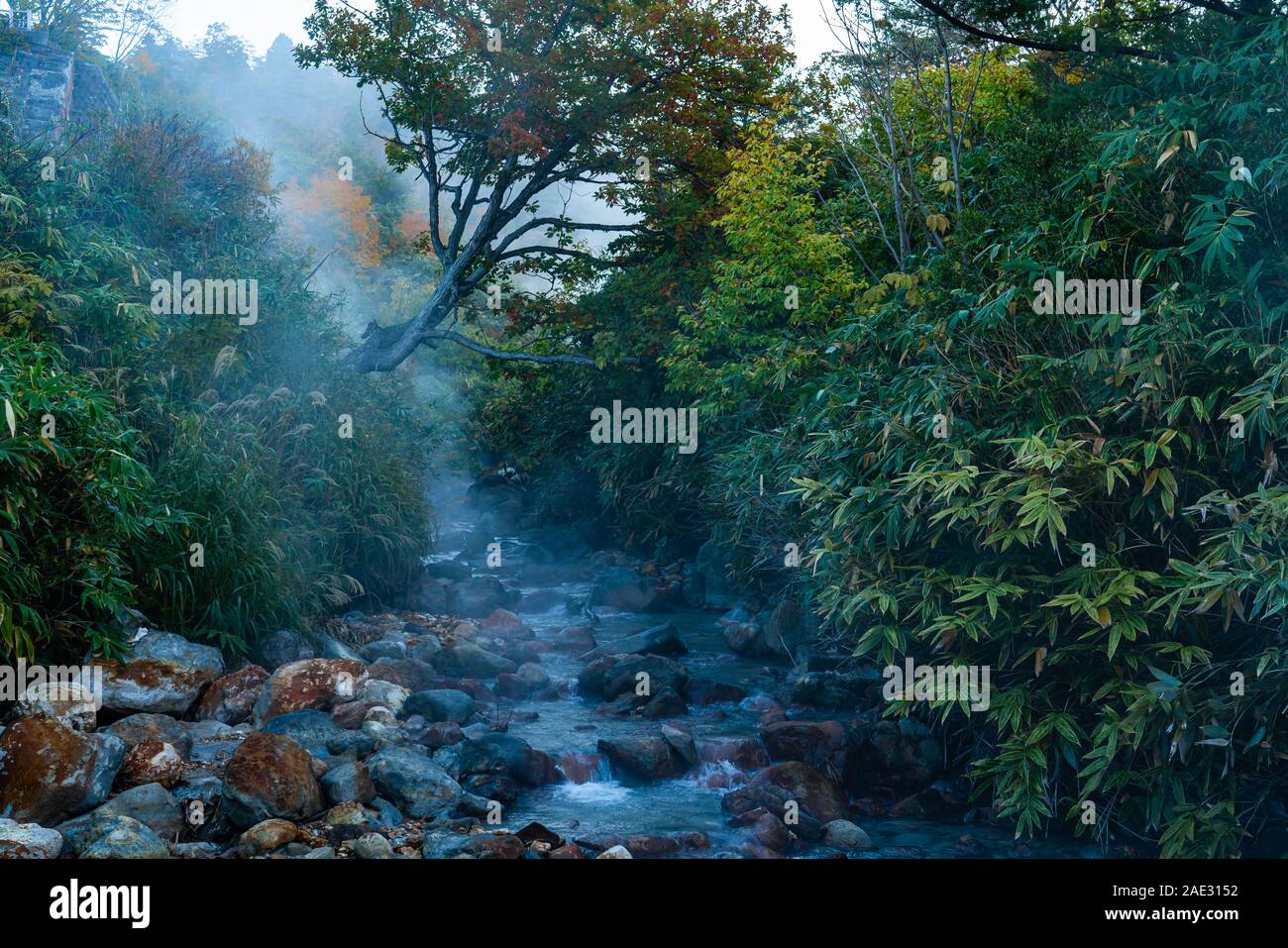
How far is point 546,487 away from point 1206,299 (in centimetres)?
1702

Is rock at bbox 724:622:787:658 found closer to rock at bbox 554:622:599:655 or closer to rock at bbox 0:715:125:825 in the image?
rock at bbox 554:622:599:655

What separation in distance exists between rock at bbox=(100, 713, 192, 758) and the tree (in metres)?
9.33

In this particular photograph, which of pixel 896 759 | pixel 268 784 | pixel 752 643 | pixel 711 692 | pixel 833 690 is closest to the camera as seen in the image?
pixel 268 784

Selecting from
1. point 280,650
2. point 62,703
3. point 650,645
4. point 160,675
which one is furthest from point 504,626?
point 62,703

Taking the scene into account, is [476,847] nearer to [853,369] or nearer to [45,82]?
[853,369]

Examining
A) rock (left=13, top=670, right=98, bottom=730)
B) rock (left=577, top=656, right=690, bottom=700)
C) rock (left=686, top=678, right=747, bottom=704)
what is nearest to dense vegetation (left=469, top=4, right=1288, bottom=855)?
rock (left=686, top=678, right=747, bottom=704)

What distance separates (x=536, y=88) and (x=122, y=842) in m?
12.1

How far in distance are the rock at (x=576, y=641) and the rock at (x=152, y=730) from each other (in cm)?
617

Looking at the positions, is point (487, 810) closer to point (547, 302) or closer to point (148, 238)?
point (148, 238)

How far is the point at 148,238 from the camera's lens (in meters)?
14.0

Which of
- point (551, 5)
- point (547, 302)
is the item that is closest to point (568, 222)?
point (547, 302)

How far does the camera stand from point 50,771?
648cm

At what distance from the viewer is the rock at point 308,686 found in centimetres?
910

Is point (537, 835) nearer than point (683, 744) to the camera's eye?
Yes
